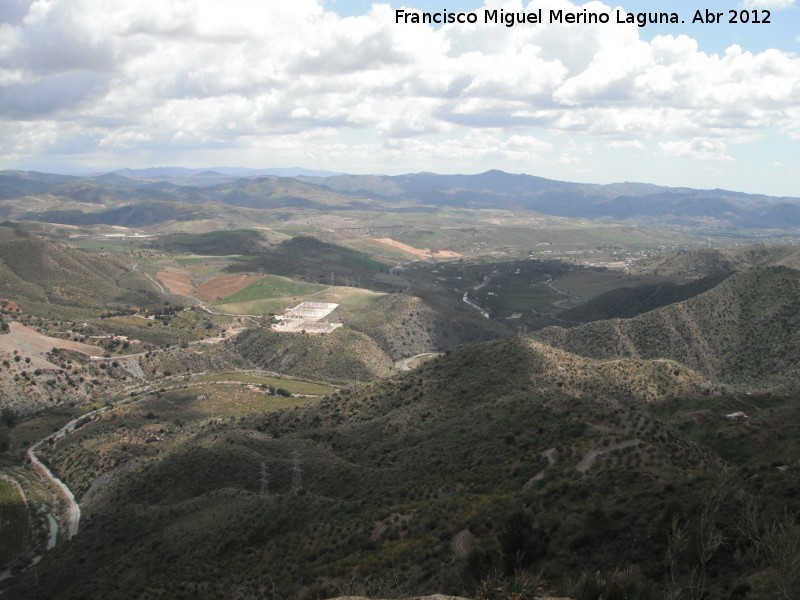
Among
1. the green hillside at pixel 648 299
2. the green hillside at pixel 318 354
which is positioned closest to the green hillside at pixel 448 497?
the green hillside at pixel 318 354

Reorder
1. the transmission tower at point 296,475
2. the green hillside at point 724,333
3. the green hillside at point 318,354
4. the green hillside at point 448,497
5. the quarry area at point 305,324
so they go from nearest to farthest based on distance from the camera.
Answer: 1. the green hillside at point 448,497
2. the transmission tower at point 296,475
3. the green hillside at point 724,333
4. the green hillside at point 318,354
5. the quarry area at point 305,324

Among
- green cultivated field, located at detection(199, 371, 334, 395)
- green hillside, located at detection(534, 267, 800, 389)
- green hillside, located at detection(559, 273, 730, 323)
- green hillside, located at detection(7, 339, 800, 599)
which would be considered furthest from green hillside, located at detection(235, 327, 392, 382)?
green hillside, located at detection(559, 273, 730, 323)

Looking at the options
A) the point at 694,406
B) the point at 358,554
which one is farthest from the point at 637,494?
the point at 694,406

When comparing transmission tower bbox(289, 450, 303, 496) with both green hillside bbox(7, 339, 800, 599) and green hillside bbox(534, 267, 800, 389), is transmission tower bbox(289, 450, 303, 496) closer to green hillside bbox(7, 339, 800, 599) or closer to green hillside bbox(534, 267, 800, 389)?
green hillside bbox(7, 339, 800, 599)

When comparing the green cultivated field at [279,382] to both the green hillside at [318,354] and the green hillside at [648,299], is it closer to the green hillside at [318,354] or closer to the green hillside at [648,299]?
the green hillside at [318,354]

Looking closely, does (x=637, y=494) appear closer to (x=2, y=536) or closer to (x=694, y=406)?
(x=694, y=406)

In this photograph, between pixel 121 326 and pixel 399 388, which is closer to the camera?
pixel 399 388
